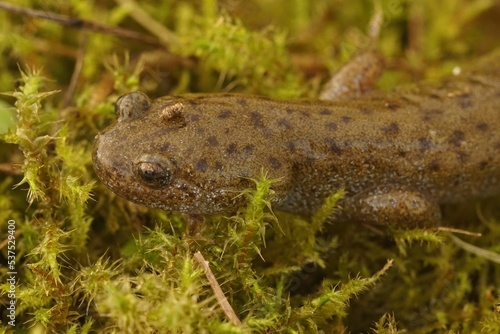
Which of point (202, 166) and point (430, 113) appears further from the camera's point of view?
point (430, 113)

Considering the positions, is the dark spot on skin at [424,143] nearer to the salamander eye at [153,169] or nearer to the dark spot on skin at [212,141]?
the dark spot on skin at [212,141]

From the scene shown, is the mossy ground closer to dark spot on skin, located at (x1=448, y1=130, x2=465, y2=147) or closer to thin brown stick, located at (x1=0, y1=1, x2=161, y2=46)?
thin brown stick, located at (x1=0, y1=1, x2=161, y2=46)

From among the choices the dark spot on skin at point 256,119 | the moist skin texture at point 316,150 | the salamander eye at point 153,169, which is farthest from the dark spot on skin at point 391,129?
the salamander eye at point 153,169

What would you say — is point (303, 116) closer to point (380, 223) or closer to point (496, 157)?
point (380, 223)

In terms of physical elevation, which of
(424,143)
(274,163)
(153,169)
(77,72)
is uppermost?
(424,143)

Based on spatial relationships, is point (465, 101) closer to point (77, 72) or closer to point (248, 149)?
point (248, 149)

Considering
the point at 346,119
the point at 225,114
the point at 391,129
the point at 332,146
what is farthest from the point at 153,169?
the point at 391,129
